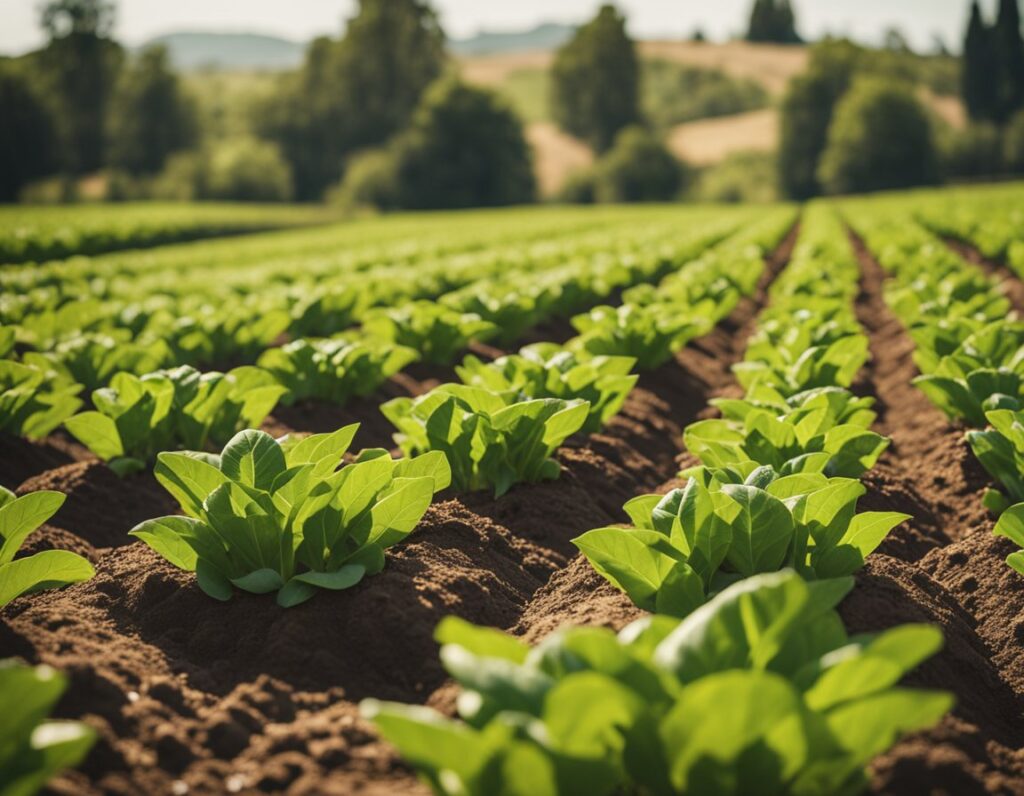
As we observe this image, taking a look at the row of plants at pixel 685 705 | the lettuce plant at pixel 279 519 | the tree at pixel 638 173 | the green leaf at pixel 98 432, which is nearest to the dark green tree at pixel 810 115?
the tree at pixel 638 173

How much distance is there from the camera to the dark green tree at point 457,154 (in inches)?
2660

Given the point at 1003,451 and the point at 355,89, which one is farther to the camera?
the point at 355,89

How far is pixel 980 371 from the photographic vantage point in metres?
5.16

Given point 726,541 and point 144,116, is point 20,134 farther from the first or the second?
point 726,541

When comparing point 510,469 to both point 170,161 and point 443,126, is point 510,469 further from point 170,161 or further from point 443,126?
point 170,161

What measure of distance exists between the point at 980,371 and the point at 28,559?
4.63 meters

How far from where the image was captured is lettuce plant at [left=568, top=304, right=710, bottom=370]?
7125 millimetres

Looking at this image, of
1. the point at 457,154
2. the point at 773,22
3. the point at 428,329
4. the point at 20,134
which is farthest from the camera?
the point at 773,22

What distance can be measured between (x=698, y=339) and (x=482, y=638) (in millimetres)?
8263

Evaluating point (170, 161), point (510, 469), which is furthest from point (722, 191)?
point (510, 469)

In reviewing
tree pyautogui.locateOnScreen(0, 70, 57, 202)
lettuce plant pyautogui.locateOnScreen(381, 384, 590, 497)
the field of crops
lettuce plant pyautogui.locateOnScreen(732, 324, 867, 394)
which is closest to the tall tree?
tree pyautogui.locateOnScreen(0, 70, 57, 202)

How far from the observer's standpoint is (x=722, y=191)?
7862 cm

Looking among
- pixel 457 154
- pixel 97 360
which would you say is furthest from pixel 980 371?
pixel 457 154

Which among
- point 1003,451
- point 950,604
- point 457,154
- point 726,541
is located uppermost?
point 457,154
